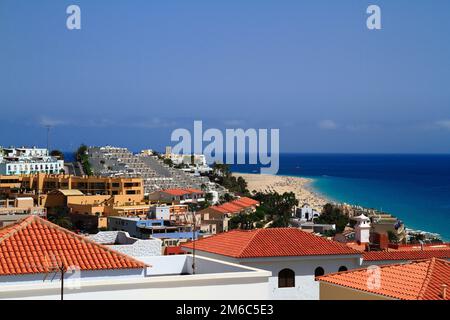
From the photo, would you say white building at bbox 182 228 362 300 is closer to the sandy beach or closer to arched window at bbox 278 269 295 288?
arched window at bbox 278 269 295 288

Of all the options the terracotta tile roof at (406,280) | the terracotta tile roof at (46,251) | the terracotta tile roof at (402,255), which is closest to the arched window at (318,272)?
the terracotta tile roof at (402,255)

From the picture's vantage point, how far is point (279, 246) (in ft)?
38.2

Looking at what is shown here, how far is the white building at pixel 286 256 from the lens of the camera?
11.2 m

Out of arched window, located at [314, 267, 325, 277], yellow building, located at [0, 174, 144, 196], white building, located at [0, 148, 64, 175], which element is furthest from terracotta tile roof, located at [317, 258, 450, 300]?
white building, located at [0, 148, 64, 175]

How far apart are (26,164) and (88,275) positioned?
57.1 meters

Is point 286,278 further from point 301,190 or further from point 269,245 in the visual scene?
point 301,190

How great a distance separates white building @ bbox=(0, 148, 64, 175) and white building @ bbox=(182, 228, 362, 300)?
170 feet

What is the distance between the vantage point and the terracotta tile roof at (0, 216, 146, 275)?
757 centimetres

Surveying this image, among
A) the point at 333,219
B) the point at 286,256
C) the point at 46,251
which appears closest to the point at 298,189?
the point at 333,219

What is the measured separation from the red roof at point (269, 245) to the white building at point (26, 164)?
51547 millimetres

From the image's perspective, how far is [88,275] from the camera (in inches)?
305
